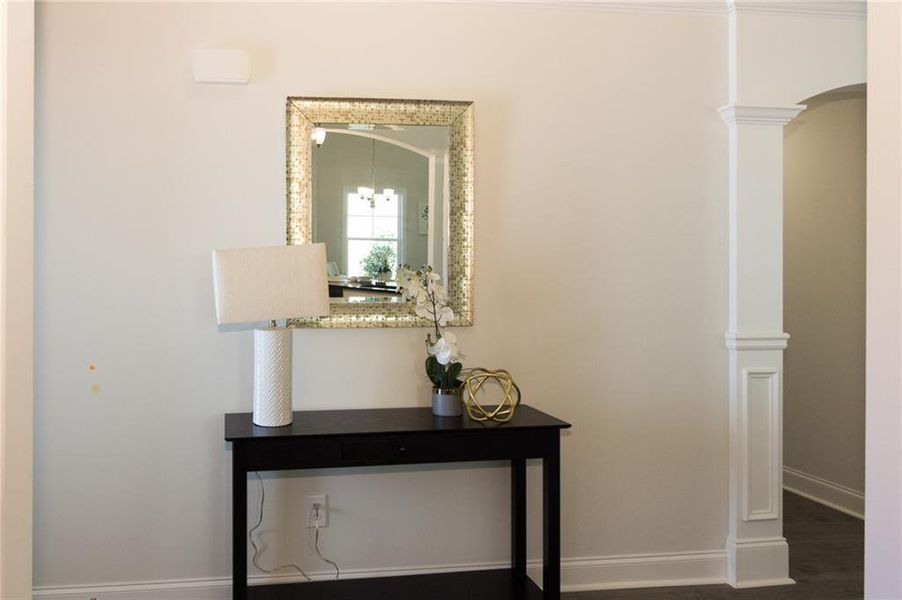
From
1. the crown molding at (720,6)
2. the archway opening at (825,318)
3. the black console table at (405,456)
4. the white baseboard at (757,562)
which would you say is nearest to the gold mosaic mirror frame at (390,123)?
the black console table at (405,456)

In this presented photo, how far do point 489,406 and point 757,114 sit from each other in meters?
1.63

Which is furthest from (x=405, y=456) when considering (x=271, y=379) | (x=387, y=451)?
(x=271, y=379)

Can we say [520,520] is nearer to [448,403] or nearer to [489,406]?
[489,406]

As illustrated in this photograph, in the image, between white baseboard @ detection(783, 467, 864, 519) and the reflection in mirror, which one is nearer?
the reflection in mirror

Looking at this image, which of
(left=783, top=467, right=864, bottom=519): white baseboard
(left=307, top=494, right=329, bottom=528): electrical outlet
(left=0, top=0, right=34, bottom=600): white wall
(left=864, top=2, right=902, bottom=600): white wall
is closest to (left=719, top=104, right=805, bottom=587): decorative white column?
(left=783, top=467, right=864, bottom=519): white baseboard

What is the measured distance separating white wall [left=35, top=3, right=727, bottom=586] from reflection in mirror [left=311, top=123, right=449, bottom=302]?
0.50 ft

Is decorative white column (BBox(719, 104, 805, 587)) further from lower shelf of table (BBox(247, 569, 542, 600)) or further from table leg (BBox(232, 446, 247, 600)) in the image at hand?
table leg (BBox(232, 446, 247, 600))

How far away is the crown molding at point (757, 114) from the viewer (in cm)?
310

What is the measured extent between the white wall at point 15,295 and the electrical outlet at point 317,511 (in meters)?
0.95

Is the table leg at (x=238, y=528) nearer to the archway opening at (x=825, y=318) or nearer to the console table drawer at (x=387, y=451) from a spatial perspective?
the console table drawer at (x=387, y=451)

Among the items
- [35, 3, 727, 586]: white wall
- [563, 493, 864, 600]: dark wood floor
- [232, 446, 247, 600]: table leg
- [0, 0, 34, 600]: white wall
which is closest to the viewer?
[0, 0, 34, 600]: white wall

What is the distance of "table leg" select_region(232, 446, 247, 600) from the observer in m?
2.41

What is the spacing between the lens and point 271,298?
2.52 meters

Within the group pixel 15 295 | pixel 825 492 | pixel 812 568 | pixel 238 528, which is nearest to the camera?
pixel 15 295
